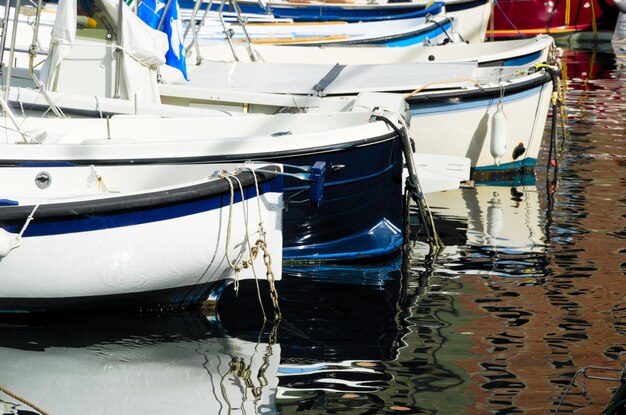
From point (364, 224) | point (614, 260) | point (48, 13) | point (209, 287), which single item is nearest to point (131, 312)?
point (209, 287)

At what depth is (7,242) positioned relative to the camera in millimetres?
7152

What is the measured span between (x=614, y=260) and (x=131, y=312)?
13.1 ft

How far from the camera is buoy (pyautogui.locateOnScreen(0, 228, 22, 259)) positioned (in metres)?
7.14

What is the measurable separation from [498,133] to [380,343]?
17.9ft

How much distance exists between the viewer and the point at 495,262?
9.62 m

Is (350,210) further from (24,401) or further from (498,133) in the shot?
(24,401)

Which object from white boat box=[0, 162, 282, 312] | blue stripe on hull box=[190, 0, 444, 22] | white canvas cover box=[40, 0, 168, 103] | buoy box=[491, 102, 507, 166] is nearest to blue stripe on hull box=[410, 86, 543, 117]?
buoy box=[491, 102, 507, 166]

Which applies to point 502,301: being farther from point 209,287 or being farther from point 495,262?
point 209,287

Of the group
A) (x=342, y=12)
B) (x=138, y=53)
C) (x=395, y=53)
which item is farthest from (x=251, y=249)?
(x=342, y=12)

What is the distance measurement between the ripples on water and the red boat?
18.0 m

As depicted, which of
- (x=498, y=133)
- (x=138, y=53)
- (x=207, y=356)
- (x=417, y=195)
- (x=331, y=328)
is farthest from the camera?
(x=498, y=133)

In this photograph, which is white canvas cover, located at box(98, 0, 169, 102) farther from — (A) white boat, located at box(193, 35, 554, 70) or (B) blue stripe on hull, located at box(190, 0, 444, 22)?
(B) blue stripe on hull, located at box(190, 0, 444, 22)

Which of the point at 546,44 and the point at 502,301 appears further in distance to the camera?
the point at 546,44

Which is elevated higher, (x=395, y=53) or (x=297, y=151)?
(x=297, y=151)
